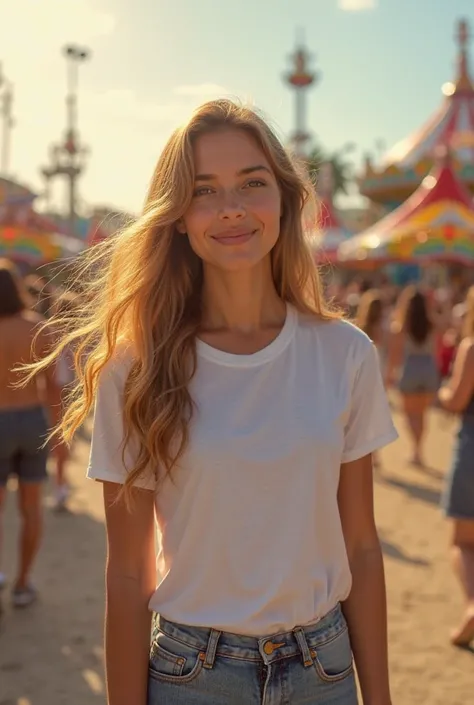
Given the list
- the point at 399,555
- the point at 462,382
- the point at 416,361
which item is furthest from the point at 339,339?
Result: the point at 416,361

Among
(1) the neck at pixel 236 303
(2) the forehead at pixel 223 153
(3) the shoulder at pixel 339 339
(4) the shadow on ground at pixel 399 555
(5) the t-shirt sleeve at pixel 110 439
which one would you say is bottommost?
(4) the shadow on ground at pixel 399 555

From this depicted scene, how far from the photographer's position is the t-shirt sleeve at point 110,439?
157 centimetres

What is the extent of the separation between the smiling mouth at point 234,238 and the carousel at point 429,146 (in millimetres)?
23999

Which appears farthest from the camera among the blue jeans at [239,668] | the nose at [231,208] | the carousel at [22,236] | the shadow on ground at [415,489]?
the carousel at [22,236]

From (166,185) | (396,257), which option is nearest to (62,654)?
(166,185)

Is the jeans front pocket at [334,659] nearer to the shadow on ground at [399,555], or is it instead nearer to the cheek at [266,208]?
the cheek at [266,208]

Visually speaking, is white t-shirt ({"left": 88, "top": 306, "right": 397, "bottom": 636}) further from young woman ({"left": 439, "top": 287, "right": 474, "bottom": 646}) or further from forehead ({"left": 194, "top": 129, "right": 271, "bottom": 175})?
young woman ({"left": 439, "top": 287, "right": 474, "bottom": 646})

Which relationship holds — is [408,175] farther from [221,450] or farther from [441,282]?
[221,450]

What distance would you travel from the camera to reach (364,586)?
1709mm

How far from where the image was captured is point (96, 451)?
157 centimetres

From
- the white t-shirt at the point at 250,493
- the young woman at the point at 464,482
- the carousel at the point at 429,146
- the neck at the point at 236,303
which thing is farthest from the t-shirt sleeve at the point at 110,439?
the carousel at the point at 429,146

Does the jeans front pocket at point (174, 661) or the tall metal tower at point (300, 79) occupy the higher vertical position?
the tall metal tower at point (300, 79)

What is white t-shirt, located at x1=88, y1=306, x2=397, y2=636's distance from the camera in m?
1.54

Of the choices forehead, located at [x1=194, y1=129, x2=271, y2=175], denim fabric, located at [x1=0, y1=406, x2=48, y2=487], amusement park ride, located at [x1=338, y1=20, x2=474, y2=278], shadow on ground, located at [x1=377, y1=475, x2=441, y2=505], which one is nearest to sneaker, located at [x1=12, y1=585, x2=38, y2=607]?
denim fabric, located at [x1=0, y1=406, x2=48, y2=487]
